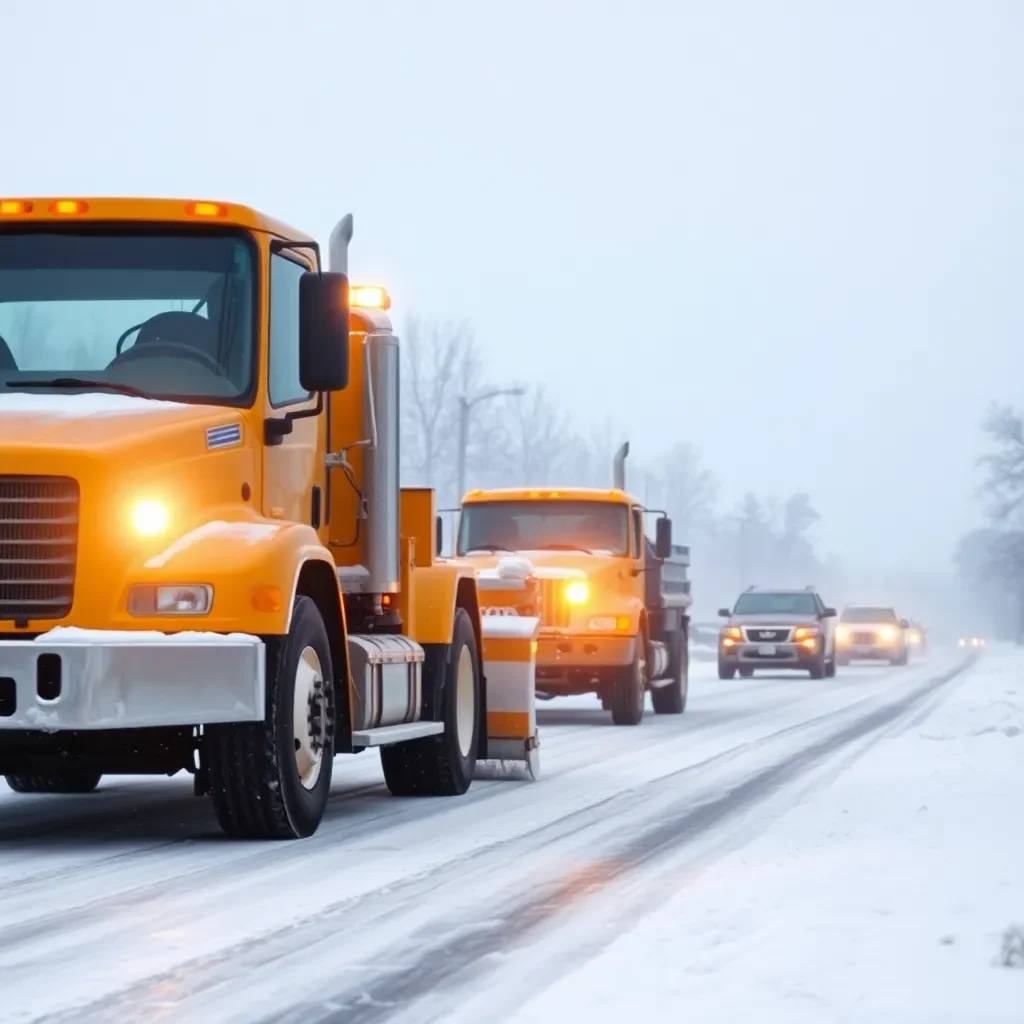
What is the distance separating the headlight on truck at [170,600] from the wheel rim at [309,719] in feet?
2.79

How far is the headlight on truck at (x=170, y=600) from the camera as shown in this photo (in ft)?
31.0

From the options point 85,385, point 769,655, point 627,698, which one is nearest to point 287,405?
point 85,385

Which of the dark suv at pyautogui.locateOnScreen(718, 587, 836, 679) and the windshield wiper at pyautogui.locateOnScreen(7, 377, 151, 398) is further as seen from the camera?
the dark suv at pyautogui.locateOnScreen(718, 587, 836, 679)

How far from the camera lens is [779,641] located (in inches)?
1577

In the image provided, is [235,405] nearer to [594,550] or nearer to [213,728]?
[213,728]

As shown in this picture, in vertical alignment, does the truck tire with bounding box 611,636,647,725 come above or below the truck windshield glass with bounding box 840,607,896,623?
below

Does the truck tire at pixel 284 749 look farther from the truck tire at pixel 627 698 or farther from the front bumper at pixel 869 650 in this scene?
the front bumper at pixel 869 650

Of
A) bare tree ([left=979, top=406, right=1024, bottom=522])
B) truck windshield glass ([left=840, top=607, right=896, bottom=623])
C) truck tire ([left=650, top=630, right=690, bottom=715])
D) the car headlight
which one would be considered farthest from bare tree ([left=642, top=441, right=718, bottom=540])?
the car headlight

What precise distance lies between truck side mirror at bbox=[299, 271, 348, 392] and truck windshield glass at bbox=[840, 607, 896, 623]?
42.9 m

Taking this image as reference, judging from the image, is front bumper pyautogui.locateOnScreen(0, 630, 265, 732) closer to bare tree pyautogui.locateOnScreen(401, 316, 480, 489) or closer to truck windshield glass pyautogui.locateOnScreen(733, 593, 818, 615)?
truck windshield glass pyautogui.locateOnScreen(733, 593, 818, 615)

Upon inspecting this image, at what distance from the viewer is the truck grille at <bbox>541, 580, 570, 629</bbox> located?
22.0 metres

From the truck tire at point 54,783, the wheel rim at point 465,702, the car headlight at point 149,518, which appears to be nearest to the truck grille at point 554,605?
the wheel rim at point 465,702

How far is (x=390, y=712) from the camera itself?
39.0 feet

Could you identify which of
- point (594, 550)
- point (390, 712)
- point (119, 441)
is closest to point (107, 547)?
point (119, 441)
